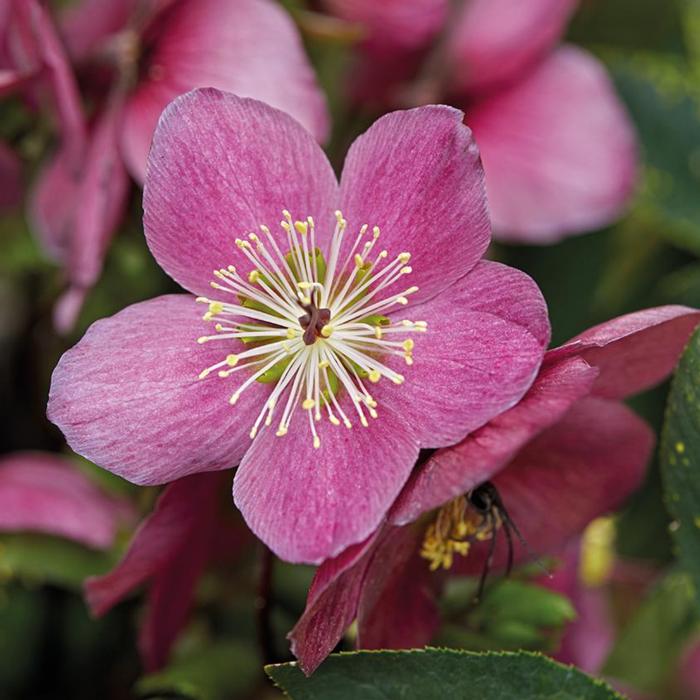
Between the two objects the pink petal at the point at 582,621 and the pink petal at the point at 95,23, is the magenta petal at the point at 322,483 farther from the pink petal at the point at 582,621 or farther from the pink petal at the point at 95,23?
the pink petal at the point at 95,23

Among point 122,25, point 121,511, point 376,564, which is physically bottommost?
point 121,511

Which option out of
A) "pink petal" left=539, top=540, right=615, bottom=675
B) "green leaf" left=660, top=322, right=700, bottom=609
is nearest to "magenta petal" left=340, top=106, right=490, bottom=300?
"green leaf" left=660, top=322, right=700, bottom=609

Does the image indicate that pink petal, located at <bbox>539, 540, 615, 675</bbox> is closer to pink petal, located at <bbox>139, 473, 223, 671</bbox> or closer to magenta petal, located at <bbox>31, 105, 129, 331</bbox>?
pink petal, located at <bbox>139, 473, 223, 671</bbox>

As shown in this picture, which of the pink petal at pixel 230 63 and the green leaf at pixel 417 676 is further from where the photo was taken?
the pink petal at pixel 230 63

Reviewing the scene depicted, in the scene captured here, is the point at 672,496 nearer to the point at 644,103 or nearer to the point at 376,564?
the point at 376,564

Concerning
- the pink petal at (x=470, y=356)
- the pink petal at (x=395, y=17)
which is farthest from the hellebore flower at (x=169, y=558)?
the pink petal at (x=395, y=17)

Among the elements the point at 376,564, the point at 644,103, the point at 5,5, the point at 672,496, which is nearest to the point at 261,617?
the point at 376,564
